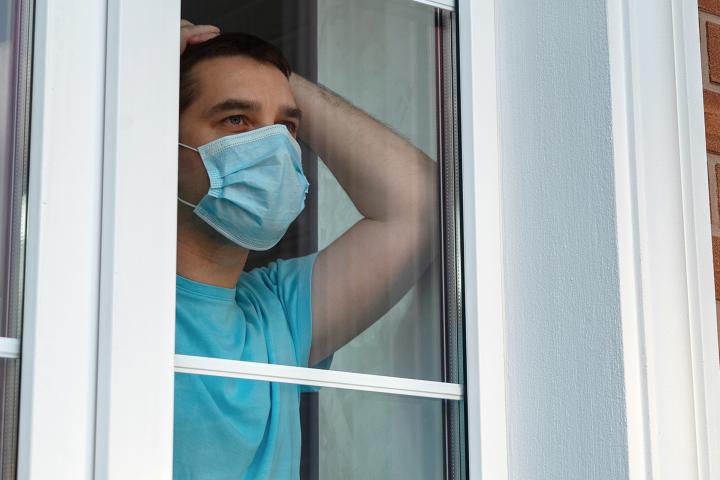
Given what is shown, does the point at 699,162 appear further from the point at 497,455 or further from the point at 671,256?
the point at 497,455

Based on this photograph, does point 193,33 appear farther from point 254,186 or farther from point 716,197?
point 716,197

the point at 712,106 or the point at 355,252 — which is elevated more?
the point at 712,106

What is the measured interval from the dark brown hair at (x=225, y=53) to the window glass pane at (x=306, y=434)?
1.28ft

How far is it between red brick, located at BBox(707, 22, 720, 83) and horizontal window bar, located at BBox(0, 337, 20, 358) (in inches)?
47.2

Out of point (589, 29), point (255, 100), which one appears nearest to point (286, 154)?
point (255, 100)

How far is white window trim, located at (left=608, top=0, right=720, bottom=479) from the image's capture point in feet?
5.87

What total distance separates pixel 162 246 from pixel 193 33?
312 mm

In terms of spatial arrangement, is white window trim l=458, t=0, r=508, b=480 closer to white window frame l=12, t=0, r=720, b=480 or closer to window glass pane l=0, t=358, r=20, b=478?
white window frame l=12, t=0, r=720, b=480

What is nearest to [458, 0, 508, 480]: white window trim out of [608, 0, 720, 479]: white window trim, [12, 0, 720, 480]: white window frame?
[12, 0, 720, 480]: white window frame

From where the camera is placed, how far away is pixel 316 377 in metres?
1.79

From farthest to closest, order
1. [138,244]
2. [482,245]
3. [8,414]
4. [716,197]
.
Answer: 1. [716,197]
2. [482,245]
3. [138,244]
4. [8,414]

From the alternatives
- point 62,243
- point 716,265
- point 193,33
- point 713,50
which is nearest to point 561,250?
point 716,265

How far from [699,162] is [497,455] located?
535 millimetres

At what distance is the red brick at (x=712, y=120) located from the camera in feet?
6.84
